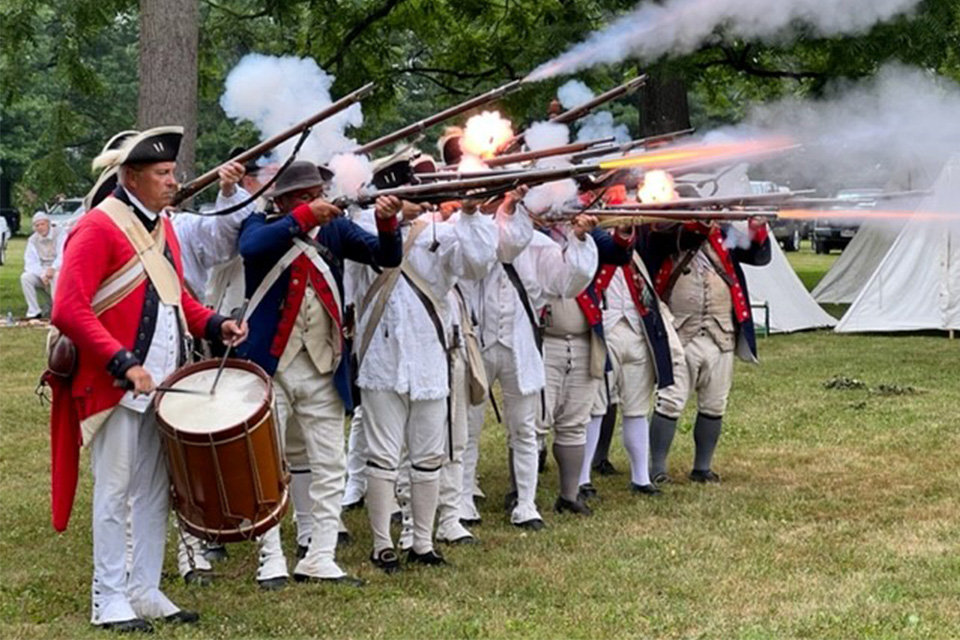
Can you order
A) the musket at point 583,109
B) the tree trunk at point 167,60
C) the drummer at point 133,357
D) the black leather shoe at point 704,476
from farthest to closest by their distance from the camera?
1. the tree trunk at point 167,60
2. the black leather shoe at point 704,476
3. the musket at point 583,109
4. the drummer at point 133,357

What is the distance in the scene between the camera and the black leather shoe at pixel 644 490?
902 cm

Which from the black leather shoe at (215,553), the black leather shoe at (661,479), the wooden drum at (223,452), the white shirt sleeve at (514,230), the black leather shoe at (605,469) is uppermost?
the white shirt sleeve at (514,230)

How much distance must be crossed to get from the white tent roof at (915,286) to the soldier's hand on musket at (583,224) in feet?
35.9

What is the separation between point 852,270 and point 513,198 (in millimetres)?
16227

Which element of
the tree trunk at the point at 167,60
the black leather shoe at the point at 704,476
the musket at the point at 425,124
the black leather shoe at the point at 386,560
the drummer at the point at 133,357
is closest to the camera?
the drummer at the point at 133,357

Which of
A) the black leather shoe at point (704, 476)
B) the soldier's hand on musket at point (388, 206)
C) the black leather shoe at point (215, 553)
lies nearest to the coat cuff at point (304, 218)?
the soldier's hand on musket at point (388, 206)

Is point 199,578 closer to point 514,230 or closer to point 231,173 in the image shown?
point 231,173

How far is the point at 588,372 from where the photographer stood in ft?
27.8

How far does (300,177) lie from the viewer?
651 cm

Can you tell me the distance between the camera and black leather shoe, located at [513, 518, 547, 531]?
Result: 7.96 metres

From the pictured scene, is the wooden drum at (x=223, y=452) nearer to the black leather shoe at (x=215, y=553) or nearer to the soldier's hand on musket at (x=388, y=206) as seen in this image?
the soldier's hand on musket at (x=388, y=206)

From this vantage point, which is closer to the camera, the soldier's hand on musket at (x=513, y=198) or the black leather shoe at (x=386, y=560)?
the soldier's hand on musket at (x=513, y=198)

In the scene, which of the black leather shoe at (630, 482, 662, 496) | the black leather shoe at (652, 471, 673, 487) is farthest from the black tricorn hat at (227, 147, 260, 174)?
the black leather shoe at (652, 471, 673, 487)

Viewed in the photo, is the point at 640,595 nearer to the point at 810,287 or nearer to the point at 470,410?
the point at 470,410
